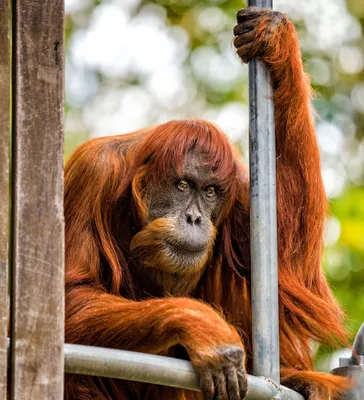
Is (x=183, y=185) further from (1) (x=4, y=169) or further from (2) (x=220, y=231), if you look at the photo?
(1) (x=4, y=169)

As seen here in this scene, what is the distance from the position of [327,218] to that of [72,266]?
114 cm

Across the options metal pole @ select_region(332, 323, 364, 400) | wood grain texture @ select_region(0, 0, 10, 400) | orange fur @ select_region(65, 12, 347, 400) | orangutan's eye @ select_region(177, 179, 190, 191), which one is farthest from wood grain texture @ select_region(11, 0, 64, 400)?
orangutan's eye @ select_region(177, 179, 190, 191)

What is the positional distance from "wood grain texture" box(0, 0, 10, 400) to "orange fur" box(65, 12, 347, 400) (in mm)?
1417

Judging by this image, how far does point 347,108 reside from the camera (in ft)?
30.1

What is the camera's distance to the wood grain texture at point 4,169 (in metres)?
2.56

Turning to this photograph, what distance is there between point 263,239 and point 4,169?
3.26 feet

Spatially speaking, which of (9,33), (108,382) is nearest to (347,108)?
(108,382)

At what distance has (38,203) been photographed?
105 inches

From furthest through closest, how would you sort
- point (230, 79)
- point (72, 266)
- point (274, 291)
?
1. point (230, 79)
2. point (72, 266)
3. point (274, 291)

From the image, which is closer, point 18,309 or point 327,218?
point 18,309

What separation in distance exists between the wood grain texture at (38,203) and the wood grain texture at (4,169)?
2cm

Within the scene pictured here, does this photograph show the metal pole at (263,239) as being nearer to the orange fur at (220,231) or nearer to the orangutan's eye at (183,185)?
the orange fur at (220,231)

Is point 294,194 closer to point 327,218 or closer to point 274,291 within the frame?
point 327,218

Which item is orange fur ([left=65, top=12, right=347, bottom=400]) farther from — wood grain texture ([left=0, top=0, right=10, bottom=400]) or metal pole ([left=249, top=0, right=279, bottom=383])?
wood grain texture ([left=0, top=0, right=10, bottom=400])
